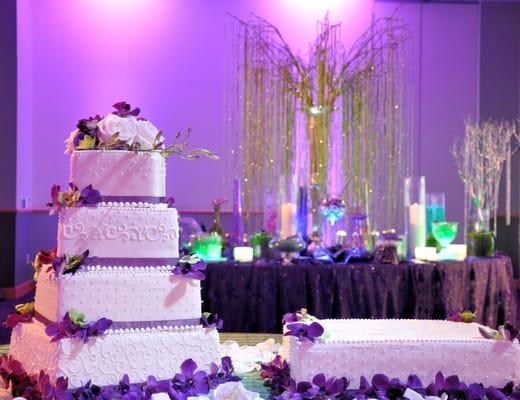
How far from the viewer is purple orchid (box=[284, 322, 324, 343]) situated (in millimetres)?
1967

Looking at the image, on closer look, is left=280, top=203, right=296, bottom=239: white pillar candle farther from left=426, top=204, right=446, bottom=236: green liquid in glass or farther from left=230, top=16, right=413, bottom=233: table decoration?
left=426, top=204, right=446, bottom=236: green liquid in glass

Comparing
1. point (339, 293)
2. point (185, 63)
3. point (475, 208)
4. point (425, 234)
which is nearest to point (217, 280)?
point (339, 293)

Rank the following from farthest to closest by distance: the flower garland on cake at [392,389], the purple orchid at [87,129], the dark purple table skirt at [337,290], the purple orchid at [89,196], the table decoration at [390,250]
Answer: the table decoration at [390,250], the dark purple table skirt at [337,290], the purple orchid at [87,129], the purple orchid at [89,196], the flower garland on cake at [392,389]

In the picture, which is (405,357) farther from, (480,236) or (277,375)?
(480,236)

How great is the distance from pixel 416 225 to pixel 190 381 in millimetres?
2190

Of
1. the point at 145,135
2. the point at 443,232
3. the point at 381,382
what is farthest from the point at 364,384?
the point at 443,232

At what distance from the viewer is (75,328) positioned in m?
1.87

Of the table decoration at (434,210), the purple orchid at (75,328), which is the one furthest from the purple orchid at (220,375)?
the table decoration at (434,210)

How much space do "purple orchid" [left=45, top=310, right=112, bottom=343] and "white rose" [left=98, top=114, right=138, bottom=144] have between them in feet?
1.72

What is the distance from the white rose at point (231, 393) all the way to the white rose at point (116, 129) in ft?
2.49

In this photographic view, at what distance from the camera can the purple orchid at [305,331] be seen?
1967 mm

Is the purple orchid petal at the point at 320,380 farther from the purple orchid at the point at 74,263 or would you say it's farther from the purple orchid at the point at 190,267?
the purple orchid at the point at 74,263

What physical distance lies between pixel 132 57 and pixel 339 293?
3.62 meters

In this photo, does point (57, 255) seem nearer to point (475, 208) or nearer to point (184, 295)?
point (184, 295)
